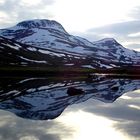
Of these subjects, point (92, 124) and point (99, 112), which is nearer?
point (92, 124)

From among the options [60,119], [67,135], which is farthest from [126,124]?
[67,135]

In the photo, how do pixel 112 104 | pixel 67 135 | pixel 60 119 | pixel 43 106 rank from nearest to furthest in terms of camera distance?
pixel 67 135
pixel 60 119
pixel 43 106
pixel 112 104

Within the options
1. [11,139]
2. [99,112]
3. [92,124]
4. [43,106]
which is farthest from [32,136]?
[43,106]

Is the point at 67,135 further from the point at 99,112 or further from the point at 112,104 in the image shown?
the point at 112,104

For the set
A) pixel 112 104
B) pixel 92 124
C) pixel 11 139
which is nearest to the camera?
pixel 11 139

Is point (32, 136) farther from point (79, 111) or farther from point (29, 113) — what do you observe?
point (79, 111)

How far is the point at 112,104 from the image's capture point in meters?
56.2

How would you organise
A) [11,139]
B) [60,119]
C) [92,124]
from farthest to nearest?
[60,119]
[92,124]
[11,139]

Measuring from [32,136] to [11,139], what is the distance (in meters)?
1.79

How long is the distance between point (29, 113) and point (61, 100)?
16218mm

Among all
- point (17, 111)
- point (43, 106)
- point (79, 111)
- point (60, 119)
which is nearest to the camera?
point (60, 119)

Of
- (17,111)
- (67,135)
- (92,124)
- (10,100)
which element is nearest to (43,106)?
(10,100)

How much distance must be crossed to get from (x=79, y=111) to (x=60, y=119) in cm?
787

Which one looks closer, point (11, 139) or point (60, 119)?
point (11, 139)
